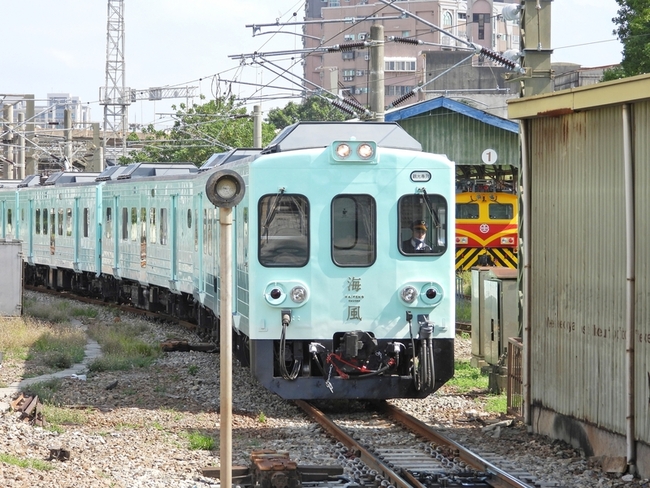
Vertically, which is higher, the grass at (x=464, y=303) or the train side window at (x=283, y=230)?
the train side window at (x=283, y=230)

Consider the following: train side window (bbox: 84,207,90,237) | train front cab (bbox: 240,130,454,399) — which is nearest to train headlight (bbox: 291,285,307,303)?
train front cab (bbox: 240,130,454,399)

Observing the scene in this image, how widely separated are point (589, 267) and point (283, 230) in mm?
3333

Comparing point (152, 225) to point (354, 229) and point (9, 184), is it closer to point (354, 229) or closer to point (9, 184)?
point (354, 229)

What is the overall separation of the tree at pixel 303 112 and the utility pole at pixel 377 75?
170 feet

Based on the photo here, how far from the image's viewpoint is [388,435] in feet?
35.8

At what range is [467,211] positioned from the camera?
1095 inches

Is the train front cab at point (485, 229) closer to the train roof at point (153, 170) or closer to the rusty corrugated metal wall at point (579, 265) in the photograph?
the train roof at point (153, 170)

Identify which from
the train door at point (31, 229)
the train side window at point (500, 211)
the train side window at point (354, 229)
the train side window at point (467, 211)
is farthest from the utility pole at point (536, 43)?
the train door at point (31, 229)

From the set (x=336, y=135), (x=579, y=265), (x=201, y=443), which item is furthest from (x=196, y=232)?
(x=579, y=265)

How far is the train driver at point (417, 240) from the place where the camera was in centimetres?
1185

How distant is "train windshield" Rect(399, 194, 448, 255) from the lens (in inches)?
467

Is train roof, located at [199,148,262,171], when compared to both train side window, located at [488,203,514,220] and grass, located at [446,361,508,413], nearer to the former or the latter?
grass, located at [446,361,508,413]

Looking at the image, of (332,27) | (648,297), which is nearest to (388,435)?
(648,297)

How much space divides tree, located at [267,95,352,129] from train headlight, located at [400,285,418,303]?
6001cm
